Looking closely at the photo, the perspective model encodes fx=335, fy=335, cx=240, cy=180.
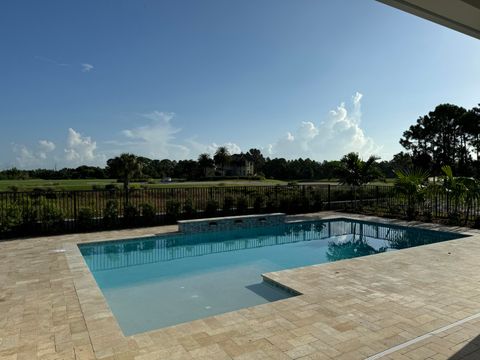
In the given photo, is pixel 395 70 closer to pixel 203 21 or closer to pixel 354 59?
pixel 354 59

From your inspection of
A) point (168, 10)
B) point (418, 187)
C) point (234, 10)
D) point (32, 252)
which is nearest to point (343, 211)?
point (418, 187)

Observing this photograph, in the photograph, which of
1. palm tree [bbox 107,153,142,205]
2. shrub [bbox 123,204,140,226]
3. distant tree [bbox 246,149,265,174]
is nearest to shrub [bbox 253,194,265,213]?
shrub [bbox 123,204,140,226]

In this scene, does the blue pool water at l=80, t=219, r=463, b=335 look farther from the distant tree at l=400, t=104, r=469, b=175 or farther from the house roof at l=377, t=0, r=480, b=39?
the distant tree at l=400, t=104, r=469, b=175

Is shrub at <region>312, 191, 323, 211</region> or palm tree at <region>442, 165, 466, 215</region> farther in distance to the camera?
shrub at <region>312, 191, 323, 211</region>

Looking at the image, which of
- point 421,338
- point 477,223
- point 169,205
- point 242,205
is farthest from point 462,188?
point 169,205

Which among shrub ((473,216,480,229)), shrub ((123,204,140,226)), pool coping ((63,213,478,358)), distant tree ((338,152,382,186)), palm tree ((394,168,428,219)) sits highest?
distant tree ((338,152,382,186))

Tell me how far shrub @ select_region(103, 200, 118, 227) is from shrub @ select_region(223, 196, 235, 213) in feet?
12.8

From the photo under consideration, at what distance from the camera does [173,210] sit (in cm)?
1136

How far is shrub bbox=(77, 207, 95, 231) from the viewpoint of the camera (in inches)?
384

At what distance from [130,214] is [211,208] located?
2844mm

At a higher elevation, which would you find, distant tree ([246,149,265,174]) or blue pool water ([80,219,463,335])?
distant tree ([246,149,265,174])

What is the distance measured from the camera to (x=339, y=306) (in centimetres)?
421

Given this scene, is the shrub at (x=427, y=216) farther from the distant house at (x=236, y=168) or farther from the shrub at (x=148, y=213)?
the distant house at (x=236, y=168)

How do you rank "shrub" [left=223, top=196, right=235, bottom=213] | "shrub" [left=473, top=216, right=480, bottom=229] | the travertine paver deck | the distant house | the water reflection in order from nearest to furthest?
the travertine paver deck
the water reflection
"shrub" [left=473, top=216, right=480, bottom=229]
"shrub" [left=223, top=196, right=235, bottom=213]
the distant house
